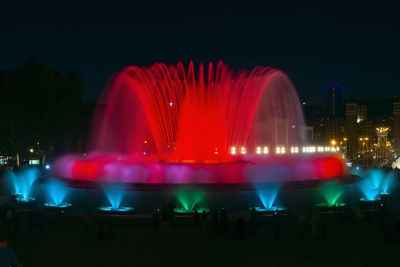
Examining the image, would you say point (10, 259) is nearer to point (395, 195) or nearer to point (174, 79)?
point (395, 195)

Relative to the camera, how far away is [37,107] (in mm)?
40938

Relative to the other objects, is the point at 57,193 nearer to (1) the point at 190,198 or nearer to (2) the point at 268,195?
(1) the point at 190,198

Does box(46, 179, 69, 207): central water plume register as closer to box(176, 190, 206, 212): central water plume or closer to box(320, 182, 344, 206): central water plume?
box(176, 190, 206, 212): central water plume

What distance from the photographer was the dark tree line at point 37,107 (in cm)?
4006

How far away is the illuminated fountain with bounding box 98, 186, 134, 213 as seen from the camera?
16.9m

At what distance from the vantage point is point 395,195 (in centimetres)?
2108

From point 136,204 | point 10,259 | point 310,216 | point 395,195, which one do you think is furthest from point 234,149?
point 10,259

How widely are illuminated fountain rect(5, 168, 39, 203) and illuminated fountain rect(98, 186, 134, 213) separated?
3.81m

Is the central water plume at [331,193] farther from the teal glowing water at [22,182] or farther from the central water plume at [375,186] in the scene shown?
the teal glowing water at [22,182]

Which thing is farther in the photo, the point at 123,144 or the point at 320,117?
the point at 320,117

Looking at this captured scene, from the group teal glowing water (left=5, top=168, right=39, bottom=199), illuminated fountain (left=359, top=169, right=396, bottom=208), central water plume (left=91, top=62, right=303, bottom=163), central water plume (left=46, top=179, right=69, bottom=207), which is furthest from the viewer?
central water plume (left=91, top=62, right=303, bottom=163)

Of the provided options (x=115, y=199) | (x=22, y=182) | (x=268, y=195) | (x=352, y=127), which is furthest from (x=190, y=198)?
(x=352, y=127)

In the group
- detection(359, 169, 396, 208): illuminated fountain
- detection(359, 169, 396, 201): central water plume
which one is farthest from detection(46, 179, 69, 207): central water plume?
detection(359, 169, 396, 201): central water plume

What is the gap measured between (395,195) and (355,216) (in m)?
6.72
